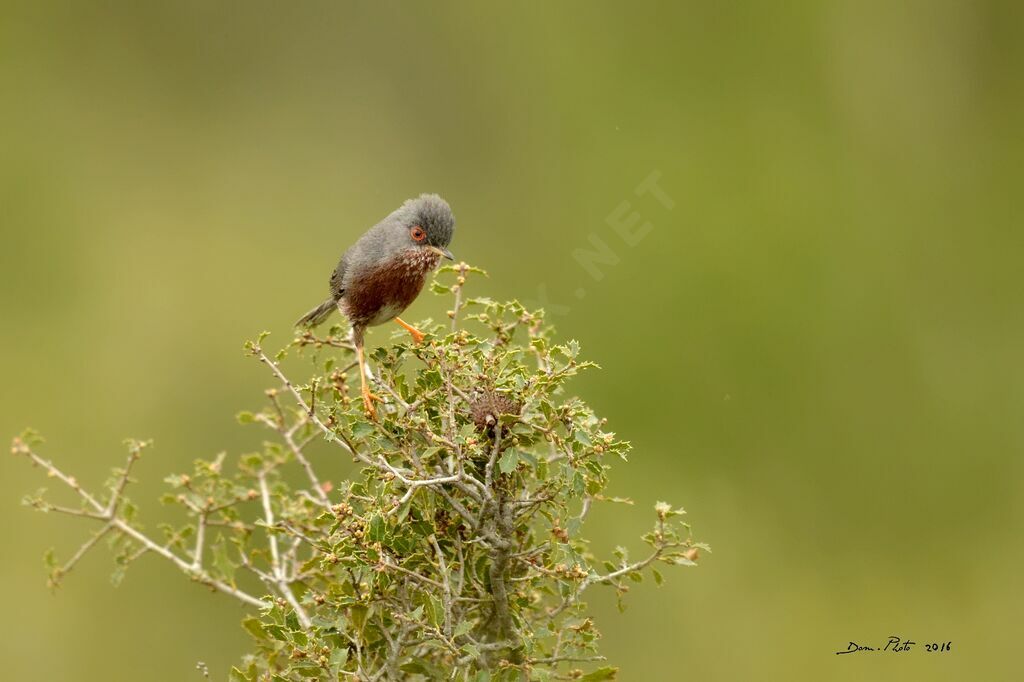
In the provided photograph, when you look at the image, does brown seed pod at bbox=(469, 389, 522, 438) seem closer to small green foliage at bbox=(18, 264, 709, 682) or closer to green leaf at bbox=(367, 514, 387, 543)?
small green foliage at bbox=(18, 264, 709, 682)

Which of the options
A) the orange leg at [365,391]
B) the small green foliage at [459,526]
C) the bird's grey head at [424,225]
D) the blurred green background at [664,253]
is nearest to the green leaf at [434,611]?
the small green foliage at [459,526]

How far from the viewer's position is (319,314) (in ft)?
11.8

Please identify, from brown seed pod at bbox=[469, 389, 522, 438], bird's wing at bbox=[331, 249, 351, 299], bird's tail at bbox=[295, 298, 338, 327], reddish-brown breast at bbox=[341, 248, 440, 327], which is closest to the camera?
brown seed pod at bbox=[469, 389, 522, 438]

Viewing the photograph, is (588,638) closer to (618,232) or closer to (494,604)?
(494,604)

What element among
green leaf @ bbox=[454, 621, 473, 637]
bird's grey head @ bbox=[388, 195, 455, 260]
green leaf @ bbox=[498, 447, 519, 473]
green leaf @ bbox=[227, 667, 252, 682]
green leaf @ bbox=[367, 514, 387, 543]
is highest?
bird's grey head @ bbox=[388, 195, 455, 260]

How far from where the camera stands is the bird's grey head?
328 centimetres

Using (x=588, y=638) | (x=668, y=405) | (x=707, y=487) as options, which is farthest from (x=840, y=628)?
(x=588, y=638)

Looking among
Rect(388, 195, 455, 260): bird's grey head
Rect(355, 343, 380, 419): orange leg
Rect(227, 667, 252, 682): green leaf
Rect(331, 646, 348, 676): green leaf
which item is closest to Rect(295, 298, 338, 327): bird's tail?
Rect(388, 195, 455, 260): bird's grey head

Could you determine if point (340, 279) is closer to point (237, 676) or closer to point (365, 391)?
point (365, 391)

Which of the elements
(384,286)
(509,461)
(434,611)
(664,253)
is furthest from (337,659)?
(664,253)

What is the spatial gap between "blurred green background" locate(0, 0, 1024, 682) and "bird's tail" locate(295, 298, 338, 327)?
2576 mm

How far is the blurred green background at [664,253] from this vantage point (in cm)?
648

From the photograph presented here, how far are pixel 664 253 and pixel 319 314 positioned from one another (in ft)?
11.6
